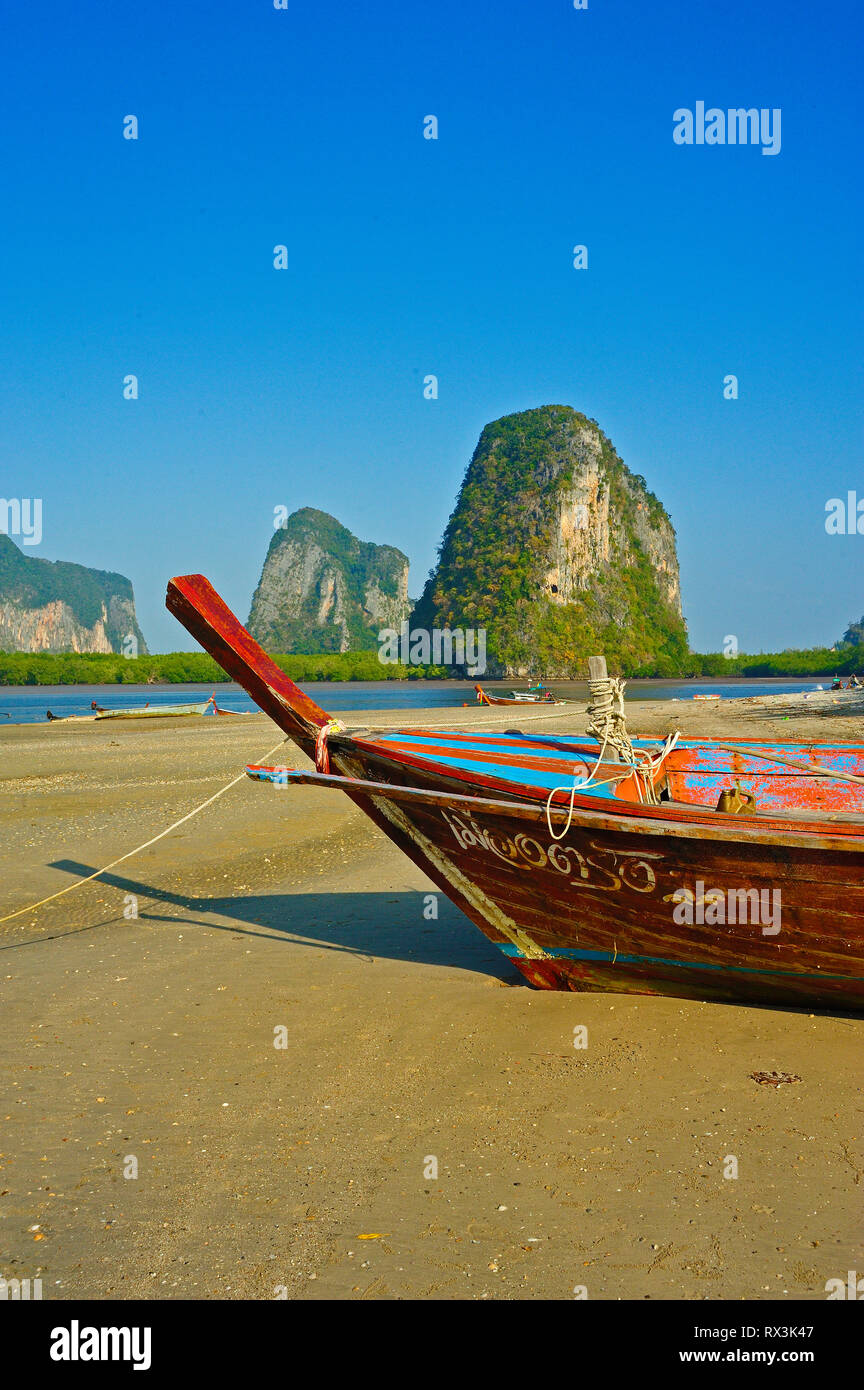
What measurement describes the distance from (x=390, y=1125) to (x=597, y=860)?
1.52 meters

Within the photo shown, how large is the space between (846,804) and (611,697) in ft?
7.22

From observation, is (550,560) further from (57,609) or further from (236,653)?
(57,609)

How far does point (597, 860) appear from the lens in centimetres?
451

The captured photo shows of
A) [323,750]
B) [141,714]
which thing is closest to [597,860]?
[323,750]

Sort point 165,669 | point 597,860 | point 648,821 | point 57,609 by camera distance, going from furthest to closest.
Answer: point 57,609 → point 165,669 → point 597,860 → point 648,821

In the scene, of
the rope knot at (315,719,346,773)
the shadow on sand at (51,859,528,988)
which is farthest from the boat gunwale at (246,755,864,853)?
the shadow on sand at (51,859,528,988)

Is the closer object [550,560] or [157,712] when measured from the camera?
[157,712]

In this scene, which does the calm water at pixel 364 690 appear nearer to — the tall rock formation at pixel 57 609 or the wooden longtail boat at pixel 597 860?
the wooden longtail boat at pixel 597 860

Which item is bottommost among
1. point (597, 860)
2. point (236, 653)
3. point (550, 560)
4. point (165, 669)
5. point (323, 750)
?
point (597, 860)

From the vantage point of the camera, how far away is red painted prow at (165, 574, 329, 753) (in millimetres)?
5270

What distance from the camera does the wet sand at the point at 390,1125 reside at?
2.86 metres

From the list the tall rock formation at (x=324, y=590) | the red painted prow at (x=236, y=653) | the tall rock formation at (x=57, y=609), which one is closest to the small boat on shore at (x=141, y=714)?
the red painted prow at (x=236, y=653)

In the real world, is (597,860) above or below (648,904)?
above

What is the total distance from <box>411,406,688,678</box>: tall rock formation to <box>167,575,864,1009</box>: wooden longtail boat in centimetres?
7730
